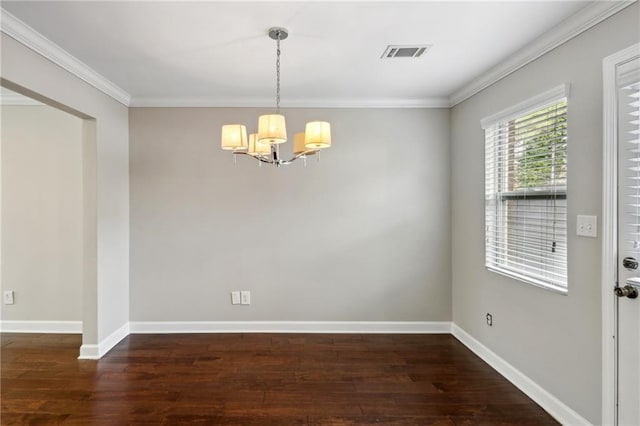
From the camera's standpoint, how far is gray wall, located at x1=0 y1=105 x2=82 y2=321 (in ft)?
11.6

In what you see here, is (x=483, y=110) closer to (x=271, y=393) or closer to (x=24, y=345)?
(x=271, y=393)

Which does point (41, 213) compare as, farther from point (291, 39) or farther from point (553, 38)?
point (553, 38)

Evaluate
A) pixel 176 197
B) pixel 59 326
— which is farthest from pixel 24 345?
pixel 176 197

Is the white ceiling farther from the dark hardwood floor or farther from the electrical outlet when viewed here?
the dark hardwood floor

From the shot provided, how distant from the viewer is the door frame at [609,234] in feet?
5.89

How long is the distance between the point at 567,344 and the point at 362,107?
2.77 metres

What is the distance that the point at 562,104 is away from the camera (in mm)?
2174

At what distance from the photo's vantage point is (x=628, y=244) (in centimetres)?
174

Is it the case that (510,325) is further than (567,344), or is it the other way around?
(510,325)

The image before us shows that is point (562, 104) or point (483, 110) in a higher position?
point (483, 110)

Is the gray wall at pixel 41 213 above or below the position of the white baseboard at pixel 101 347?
above

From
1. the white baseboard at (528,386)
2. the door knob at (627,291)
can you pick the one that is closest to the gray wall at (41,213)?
the white baseboard at (528,386)

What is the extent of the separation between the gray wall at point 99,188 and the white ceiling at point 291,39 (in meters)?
0.26

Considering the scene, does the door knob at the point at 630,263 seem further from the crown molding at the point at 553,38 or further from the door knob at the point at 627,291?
the crown molding at the point at 553,38
